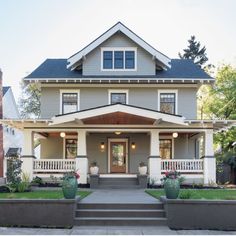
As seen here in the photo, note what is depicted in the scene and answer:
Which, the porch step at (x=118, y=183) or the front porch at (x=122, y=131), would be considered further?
the porch step at (x=118, y=183)

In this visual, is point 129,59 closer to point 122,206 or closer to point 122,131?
point 122,131

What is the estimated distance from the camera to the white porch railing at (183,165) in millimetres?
17531

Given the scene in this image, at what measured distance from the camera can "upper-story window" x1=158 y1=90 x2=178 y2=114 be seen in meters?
19.6

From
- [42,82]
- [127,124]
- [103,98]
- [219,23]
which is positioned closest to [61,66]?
[42,82]

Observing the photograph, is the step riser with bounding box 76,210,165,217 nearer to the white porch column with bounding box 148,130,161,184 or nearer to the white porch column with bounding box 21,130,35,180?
the white porch column with bounding box 148,130,161,184

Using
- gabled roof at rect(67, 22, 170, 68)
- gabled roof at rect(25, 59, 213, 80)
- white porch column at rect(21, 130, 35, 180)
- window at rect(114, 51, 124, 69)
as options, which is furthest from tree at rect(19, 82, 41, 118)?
white porch column at rect(21, 130, 35, 180)

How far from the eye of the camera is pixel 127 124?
17.3m

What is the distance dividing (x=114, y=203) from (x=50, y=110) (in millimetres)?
10486

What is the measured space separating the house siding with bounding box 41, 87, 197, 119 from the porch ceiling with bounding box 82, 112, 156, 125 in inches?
99.8

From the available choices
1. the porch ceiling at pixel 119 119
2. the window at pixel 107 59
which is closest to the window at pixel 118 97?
the window at pixel 107 59

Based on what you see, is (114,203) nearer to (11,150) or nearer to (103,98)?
(103,98)

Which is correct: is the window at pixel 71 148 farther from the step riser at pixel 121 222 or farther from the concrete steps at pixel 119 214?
the step riser at pixel 121 222

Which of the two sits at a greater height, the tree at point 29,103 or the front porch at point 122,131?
the tree at point 29,103

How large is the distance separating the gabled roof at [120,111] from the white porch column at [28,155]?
1734mm
